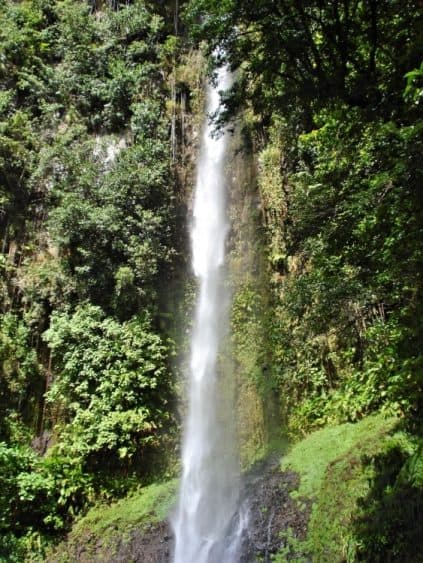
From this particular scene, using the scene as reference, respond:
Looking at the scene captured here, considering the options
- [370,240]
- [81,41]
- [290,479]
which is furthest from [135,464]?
[81,41]

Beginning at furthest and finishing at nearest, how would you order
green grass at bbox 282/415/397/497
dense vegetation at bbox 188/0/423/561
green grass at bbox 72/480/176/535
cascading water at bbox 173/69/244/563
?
green grass at bbox 72/480/176/535, cascading water at bbox 173/69/244/563, green grass at bbox 282/415/397/497, dense vegetation at bbox 188/0/423/561

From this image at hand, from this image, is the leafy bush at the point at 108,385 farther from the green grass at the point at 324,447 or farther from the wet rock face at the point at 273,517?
the green grass at the point at 324,447

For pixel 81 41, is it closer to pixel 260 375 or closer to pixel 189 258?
pixel 189 258

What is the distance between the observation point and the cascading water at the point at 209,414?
7074 millimetres

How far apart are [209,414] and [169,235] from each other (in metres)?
4.12

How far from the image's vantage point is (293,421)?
27.3ft

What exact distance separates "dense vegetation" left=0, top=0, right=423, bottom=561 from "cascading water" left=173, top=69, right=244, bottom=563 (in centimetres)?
61

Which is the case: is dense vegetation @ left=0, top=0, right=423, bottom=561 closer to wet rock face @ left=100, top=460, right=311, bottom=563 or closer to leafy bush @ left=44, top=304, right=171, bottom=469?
leafy bush @ left=44, top=304, right=171, bottom=469

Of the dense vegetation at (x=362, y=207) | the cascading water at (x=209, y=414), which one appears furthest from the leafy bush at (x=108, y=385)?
the dense vegetation at (x=362, y=207)

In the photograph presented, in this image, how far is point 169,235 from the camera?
36.4 ft

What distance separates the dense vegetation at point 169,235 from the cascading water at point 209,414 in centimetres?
61

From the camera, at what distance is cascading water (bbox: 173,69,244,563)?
7074mm

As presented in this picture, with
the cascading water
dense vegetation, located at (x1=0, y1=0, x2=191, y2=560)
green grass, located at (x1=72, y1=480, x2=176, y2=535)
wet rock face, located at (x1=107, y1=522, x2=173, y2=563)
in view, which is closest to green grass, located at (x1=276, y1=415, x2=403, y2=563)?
the cascading water

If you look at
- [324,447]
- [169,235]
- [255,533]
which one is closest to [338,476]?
[324,447]
